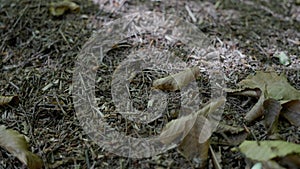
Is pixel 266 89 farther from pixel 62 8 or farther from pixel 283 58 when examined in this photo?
pixel 62 8

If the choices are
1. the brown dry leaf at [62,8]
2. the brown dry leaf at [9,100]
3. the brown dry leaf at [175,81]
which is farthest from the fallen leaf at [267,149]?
the brown dry leaf at [62,8]

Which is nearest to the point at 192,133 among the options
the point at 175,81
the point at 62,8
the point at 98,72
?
the point at 175,81

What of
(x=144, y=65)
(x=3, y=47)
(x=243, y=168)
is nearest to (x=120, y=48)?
(x=144, y=65)

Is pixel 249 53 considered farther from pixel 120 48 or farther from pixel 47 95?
pixel 47 95

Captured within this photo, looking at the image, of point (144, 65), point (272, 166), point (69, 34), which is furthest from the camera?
point (69, 34)

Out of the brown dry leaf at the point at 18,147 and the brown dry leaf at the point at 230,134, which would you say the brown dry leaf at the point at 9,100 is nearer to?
the brown dry leaf at the point at 18,147

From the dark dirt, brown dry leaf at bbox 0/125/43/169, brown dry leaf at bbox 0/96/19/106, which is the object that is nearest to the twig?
the dark dirt
